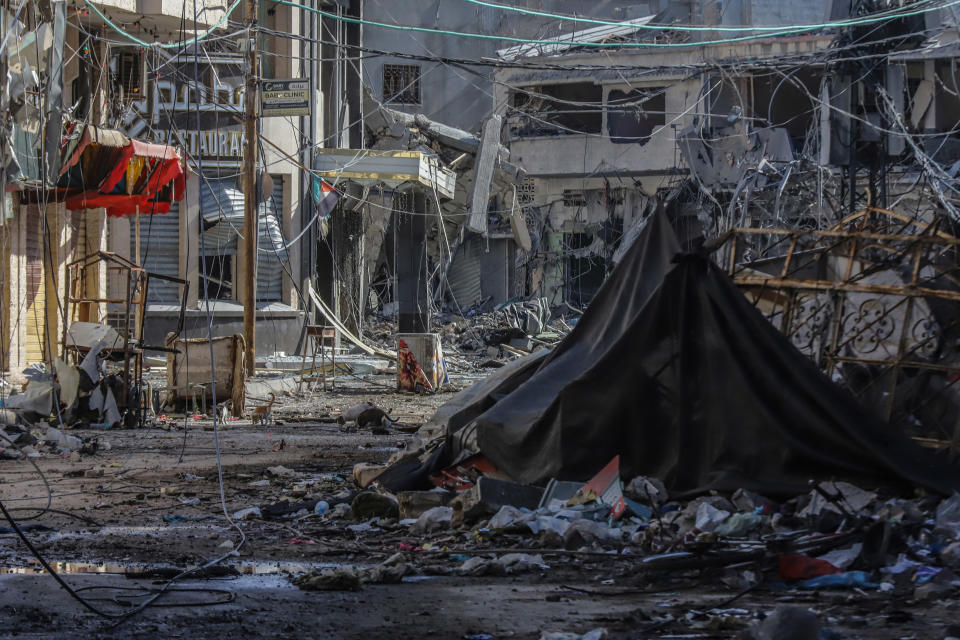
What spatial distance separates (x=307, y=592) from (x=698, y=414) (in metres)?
3.69

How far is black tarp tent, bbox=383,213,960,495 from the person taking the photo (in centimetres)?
840

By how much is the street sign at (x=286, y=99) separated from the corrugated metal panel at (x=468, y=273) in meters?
Result: 29.7

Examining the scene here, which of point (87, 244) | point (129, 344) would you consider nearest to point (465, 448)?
point (129, 344)

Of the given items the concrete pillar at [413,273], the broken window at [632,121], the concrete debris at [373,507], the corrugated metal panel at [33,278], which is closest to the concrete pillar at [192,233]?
the concrete pillar at [413,273]

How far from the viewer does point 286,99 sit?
18.6 meters

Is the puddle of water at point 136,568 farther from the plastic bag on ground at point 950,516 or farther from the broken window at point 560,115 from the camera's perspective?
the broken window at point 560,115

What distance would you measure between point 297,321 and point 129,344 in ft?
42.8

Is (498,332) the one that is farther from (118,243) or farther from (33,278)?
(33,278)

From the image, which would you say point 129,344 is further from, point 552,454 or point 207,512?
point 552,454

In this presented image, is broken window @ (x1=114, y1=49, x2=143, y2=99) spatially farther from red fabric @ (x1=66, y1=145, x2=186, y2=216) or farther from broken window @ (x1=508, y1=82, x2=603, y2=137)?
broken window @ (x1=508, y1=82, x2=603, y2=137)

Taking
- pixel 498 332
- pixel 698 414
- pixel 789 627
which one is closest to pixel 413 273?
pixel 498 332

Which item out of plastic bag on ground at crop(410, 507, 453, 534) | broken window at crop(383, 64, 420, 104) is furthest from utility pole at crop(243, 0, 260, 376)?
broken window at crop(383, 64, 420, 104)

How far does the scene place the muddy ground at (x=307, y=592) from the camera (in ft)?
16.9

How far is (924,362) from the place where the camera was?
A: 898cm
